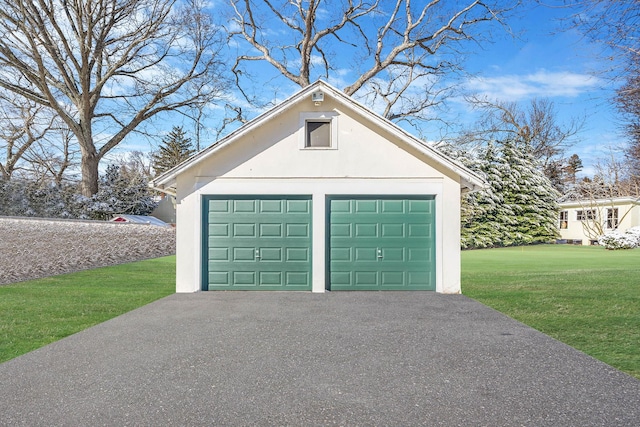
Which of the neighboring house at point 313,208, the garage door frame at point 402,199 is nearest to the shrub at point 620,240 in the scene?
the neighboring house at point 313,208

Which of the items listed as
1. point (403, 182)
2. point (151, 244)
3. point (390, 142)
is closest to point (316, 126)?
point (390, 142)

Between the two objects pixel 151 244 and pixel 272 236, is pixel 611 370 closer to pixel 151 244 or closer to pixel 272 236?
pixel 272 236

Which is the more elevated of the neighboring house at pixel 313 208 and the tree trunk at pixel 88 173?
the tree trunk at pixel 88 173

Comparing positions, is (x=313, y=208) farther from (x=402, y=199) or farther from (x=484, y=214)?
(x=484, y=214)

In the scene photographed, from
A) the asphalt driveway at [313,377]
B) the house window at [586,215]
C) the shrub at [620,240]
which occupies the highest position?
the house window at [586,215]

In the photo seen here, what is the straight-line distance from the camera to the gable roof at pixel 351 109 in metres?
9.59

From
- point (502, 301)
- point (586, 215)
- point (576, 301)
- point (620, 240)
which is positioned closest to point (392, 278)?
point (502, 301)

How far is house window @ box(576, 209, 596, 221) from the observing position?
28.4m

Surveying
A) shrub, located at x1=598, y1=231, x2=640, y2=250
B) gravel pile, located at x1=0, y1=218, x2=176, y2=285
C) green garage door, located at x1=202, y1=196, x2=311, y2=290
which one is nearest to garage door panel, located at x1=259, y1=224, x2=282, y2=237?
green garage door, located at x1=202, y1=196, x2=311, y2=290

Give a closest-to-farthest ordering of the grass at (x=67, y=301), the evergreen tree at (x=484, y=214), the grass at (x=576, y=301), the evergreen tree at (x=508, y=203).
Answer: the grass at (x=576, y=301)
the grass at (x=67, y=301)
the evergreen tree at (x=484, y=214)
the evergreen tree at (x=508, y=203)

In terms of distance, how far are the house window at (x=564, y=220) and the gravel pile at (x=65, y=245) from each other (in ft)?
93.6

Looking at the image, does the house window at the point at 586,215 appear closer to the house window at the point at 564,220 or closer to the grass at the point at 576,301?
the house window at the point at 564,220

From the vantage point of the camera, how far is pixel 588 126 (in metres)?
34.3

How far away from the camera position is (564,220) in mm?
31844
